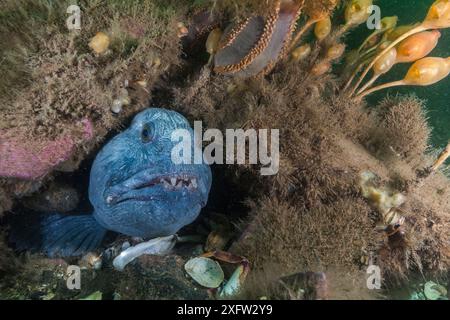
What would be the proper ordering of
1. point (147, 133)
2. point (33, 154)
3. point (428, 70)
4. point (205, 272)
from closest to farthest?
point (205, 272), point (33, 154), point (147, 133), point (428, 70)

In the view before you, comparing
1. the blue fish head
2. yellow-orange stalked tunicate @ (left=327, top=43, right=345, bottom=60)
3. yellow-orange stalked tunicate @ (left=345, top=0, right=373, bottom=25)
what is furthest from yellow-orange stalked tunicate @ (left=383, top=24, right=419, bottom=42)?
the blue fish head

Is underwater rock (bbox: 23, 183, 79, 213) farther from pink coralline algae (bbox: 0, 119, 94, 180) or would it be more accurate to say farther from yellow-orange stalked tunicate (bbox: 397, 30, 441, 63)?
yellow-orange stalked tunicate (bbox: 397, 30, 441, 63)

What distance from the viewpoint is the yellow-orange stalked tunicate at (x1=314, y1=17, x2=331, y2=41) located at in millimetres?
3939

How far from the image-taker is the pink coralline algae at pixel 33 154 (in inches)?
115

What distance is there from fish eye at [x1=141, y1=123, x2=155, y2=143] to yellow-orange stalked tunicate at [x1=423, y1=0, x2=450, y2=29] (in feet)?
10.9

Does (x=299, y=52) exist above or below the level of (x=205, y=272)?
above

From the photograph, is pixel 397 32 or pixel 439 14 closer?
pixel 439 14

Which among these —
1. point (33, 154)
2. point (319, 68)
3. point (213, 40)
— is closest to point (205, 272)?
point (33, 154)

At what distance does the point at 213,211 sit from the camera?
4059mm

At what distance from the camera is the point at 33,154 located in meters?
3.02

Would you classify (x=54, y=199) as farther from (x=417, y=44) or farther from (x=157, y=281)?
(x=417, y=44)

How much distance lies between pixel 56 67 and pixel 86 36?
398 mm

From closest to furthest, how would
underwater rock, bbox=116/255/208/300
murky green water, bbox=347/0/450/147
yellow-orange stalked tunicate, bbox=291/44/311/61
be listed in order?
Result: underwater rock, bbox=116/255/208/300 → yellow-orange stalked tunicate, bbox=291/44/311/61 → murky green water, bbox=347/0/450/147

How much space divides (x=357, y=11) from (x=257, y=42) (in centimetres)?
166
